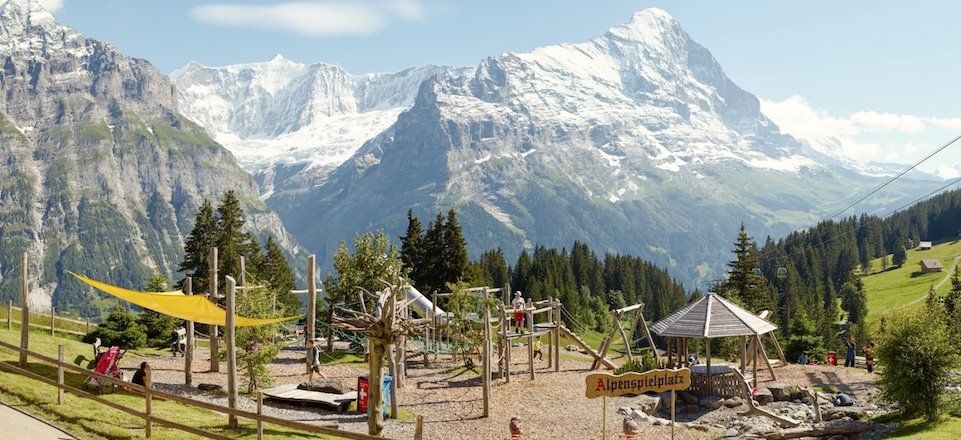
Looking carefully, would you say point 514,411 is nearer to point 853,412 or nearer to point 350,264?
point 853,412

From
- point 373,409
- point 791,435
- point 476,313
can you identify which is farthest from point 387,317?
point 476,313

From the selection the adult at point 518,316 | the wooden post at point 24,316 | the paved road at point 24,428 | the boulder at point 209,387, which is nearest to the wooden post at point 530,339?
the adult at point 518,316

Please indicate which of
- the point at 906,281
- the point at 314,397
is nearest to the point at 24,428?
the point at 314,397

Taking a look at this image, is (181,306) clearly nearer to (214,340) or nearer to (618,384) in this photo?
(214,340)

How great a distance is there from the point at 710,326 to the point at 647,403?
16.3ft

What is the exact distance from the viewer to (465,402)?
34656 millimetres

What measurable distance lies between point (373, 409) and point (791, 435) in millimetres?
15969

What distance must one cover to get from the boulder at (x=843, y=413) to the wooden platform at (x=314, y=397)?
19.8 meters

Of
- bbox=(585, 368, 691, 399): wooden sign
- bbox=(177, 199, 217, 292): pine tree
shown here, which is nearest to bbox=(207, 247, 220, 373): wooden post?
bbox=(585, 368, 691, 399): wooden sign

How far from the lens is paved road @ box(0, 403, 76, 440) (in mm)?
20150

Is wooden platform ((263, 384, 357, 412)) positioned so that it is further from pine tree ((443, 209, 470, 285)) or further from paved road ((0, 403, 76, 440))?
pine tree ((443, 209, 470, 285))

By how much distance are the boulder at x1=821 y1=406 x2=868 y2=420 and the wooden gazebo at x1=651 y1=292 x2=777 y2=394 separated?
4.67 metres

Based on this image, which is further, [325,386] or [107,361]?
[325,386]

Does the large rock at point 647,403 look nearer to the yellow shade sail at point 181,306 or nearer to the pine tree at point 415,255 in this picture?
the yellow shade sail at point 181,306
